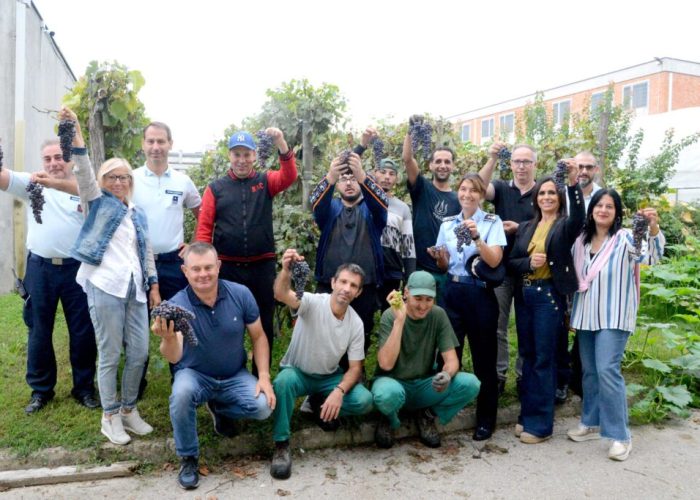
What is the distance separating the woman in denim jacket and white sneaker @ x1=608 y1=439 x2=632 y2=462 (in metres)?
3.39

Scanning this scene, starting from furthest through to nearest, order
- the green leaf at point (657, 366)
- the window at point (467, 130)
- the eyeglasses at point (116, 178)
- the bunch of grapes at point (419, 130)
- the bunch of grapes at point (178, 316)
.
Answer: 1. the window at point (467, 130)
2. the green leaf at point (657, 366)
3. the bunch of grapes at point (419, 130)
4. the eyeglasses at point (116, 178)
5. the bunch of grapes at point (178, 316)

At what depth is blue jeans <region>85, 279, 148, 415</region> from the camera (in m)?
3.61

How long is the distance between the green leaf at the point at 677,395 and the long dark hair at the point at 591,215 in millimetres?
1770

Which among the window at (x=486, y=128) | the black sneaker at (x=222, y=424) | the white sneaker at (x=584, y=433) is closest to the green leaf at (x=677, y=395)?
the white sneaker at (x=584, y=433)

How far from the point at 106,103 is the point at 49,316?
2095 mm

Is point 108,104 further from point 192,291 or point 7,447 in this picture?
point 7,447

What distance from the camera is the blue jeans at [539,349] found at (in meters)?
4.05

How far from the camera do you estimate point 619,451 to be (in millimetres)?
3854

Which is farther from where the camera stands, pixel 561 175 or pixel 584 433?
pixel 584 433

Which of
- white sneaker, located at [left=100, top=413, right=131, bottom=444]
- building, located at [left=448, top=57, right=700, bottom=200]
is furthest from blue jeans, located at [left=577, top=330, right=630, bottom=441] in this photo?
building, located at [left=448, top=57, right=700, bottom=200]

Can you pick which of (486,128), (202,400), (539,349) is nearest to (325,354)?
(202,400)

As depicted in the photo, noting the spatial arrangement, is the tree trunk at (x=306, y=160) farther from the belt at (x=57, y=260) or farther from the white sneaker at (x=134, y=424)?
the white sneaker at (x=134, y=424)

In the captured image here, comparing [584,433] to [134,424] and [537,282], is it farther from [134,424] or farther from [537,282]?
[134,424]

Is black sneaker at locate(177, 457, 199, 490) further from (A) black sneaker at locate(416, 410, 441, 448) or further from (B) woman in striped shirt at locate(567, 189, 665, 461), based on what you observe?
(B) woman in striped shirt at locate(567, 189, 665, 461)
